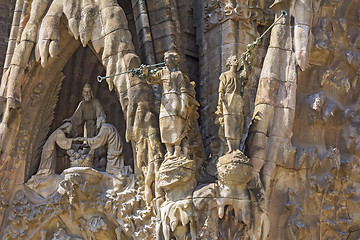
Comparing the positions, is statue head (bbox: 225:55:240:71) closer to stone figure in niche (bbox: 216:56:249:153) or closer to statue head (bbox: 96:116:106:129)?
stone figure in niche (bbox: 216:56:249:153)

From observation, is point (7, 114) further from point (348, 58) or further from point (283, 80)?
point (348, 58)

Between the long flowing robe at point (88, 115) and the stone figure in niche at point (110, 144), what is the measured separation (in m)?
0.22

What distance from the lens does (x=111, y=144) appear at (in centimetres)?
1226

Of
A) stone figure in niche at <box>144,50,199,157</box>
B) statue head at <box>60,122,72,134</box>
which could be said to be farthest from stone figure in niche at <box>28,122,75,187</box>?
stone figure in niche at <box>144,50,199,157</box>

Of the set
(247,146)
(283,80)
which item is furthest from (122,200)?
(283,80)

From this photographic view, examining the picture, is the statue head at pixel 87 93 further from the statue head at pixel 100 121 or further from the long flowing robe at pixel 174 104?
the long flowing robe at pixel 174 104

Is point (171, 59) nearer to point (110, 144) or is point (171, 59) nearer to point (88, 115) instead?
point (110, 144)

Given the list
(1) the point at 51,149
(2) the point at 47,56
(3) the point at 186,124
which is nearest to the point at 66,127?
(1) the point at 51,149

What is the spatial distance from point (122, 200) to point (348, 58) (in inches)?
133

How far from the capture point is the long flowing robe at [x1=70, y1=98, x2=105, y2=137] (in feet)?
41.4

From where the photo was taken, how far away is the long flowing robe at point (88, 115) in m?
12.6

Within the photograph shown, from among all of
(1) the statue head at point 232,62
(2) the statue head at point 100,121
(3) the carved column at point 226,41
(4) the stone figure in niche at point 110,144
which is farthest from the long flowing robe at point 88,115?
(1) the statue head at point 232,62

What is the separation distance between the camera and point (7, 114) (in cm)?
1233

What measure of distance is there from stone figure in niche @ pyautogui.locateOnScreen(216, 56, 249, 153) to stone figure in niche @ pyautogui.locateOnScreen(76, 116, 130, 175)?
176cm
